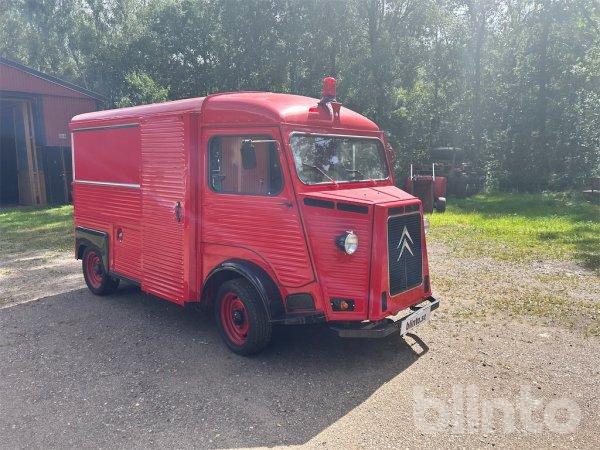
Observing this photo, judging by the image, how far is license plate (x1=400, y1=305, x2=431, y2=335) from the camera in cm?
504

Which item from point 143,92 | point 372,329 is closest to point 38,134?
point 143,92

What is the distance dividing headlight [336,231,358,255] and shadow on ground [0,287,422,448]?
1364mm

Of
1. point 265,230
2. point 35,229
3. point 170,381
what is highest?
point 265,230

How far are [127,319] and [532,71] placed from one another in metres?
23.1

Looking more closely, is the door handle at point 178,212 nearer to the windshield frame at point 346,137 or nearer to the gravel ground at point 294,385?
the gravel ground at point 294,385

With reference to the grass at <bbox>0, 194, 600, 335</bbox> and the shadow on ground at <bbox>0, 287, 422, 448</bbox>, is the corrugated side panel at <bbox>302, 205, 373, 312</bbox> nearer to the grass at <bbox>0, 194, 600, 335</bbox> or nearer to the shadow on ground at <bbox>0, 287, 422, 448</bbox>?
the shadow on ground at <bbox>0, 287, 422, 448</bbox>

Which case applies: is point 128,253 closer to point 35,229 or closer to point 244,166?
point 244,166

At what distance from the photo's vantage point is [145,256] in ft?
21.0

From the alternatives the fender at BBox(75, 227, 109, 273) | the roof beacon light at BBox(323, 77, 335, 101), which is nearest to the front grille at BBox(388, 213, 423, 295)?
the roof beacon light at BBox(323, 77, 335, 101)

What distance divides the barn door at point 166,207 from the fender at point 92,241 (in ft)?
3.67

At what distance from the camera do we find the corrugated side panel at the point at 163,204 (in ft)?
18.9

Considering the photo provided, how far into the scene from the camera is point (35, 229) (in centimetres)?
1471

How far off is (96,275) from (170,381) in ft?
12.0

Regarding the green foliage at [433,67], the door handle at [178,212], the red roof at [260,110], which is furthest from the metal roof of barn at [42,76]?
the door handle at [178,212]
